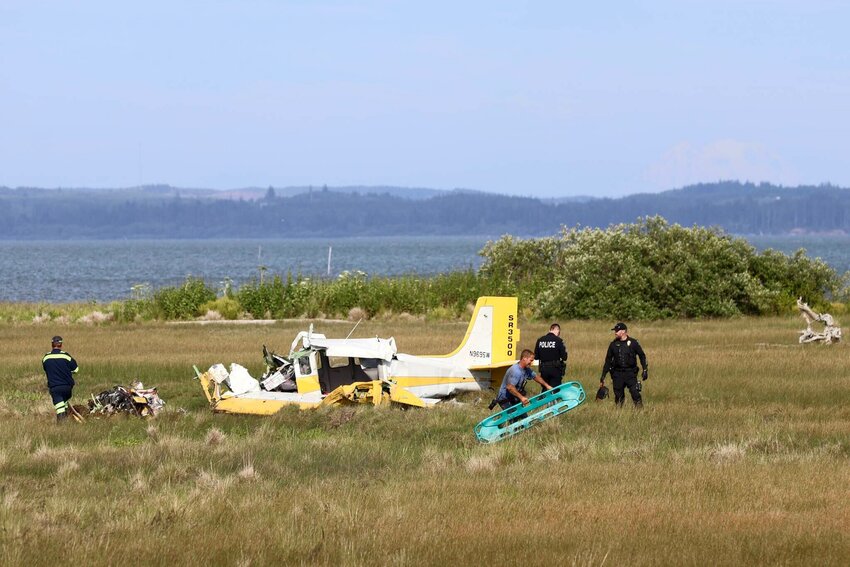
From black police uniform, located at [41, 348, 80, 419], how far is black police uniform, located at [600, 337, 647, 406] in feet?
29.9

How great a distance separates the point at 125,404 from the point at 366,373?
4.46 metres

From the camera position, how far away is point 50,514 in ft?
42.3

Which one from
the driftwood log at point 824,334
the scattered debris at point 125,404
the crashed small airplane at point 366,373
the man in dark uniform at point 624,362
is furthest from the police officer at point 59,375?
the driftwood log at point 824,334

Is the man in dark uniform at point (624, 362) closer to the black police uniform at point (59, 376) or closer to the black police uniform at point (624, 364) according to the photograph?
the black police uniform at point (624, 364)

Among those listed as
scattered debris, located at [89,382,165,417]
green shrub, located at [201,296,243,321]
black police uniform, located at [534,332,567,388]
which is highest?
black police uniform, located at [534,332,567,388]

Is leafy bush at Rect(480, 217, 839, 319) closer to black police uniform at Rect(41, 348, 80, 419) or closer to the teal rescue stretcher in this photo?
the teal rescue stretcher

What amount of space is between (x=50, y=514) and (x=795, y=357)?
2079 centimetres

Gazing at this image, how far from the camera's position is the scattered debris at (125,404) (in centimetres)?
2191

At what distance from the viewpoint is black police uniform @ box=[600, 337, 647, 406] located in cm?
2095

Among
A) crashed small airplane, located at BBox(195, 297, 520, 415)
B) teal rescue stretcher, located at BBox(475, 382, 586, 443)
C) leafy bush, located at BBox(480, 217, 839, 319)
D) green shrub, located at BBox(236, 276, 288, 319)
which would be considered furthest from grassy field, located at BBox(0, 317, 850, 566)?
green shrub, located at BBox(236, 276, 288, 319)

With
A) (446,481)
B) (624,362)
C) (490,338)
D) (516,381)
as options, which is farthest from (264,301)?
(446,481)

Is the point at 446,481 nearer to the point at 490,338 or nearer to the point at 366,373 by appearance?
the point at 366,373

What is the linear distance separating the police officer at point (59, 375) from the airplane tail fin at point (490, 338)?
7275 millimetres

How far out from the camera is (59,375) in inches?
819
